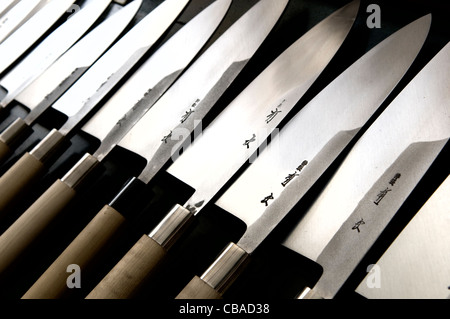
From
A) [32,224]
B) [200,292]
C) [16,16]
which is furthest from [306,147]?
[16,16]

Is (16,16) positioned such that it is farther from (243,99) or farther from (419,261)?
(419,261)

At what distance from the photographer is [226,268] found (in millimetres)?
495

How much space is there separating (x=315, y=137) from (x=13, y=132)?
1.77 ft

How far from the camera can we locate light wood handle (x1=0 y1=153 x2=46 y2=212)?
0.62m

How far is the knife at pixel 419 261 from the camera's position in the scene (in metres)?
0.45

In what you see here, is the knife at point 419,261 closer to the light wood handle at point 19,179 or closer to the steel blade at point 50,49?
the light wood handle at point 19,179

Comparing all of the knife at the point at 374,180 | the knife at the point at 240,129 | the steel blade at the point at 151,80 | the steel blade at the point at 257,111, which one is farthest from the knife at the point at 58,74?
the knife at the point at 374,180

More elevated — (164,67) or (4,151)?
(164,67)

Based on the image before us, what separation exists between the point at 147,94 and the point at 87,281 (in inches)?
13.9

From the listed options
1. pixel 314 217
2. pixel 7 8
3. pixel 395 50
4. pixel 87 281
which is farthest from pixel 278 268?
pixel 7 8

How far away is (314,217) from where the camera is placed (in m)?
0.53

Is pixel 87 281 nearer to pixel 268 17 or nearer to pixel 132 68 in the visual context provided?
pixel 132 68

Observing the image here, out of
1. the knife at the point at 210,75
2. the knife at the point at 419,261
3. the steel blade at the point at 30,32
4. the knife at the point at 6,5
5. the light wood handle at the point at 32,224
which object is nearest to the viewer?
the knife at the point at 419,261

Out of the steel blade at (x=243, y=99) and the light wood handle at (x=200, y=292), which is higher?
the steel blade at (x=243, y=99)
